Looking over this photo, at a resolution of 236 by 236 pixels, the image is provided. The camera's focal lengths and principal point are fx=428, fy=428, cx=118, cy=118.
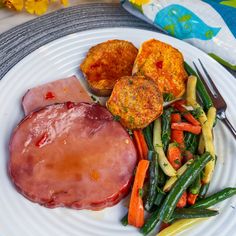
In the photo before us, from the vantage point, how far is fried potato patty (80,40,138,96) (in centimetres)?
290

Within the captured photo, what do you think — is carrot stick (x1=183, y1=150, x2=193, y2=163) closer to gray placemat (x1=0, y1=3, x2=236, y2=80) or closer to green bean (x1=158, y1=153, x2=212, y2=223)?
green bean (x1=158, y1=153, x2=212, y2=223)

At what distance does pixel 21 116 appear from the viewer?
2.74 meters

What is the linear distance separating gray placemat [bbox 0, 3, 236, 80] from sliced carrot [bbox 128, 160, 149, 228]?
1.22m

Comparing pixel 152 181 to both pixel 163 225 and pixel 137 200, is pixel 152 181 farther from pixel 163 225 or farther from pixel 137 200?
pixel 163 225

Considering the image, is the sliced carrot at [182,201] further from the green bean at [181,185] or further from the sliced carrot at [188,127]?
the sliced carrot at [188,127]

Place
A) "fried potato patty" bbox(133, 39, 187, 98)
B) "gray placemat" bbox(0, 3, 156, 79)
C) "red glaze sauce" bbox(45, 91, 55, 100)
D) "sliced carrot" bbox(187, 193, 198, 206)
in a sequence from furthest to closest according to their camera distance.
A: "gray placemat" bbox(0, 3, 156, 79) → "fried potato patty" bbox(133, 39, 187, 98) → "red glaze sauce" bbox(45, 91, 55, 100) → "sliced carrot" bbox(187, 193, 198, 206)

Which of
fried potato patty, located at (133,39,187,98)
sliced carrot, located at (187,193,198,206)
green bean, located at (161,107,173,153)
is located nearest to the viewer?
sliced carrot, located at (187,193,198,206)

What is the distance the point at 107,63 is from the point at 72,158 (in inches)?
35.0

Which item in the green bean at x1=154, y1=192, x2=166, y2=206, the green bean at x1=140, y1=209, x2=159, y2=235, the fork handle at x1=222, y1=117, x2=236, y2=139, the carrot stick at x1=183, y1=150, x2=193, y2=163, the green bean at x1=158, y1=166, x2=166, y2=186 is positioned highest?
the fork handle at x1=222, y1=117, x2=236, y2=139

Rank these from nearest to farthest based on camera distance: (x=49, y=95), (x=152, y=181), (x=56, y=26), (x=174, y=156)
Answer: (x=152, y=181) < (x=174, y=156) < (x=49, y=95) < (x=56, y=26)

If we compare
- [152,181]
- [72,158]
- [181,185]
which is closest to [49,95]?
[72,158]

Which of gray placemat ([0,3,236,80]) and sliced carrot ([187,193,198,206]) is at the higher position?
gray placemat ([0,3,236,80])

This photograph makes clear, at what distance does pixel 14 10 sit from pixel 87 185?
1897 mm

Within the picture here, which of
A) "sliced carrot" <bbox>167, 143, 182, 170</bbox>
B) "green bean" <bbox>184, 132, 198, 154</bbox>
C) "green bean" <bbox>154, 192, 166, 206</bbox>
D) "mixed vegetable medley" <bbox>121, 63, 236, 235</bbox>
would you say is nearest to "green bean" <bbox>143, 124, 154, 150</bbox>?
"mixed vegetable medley" <bbox>121, 63, 236, 235</bbox>
